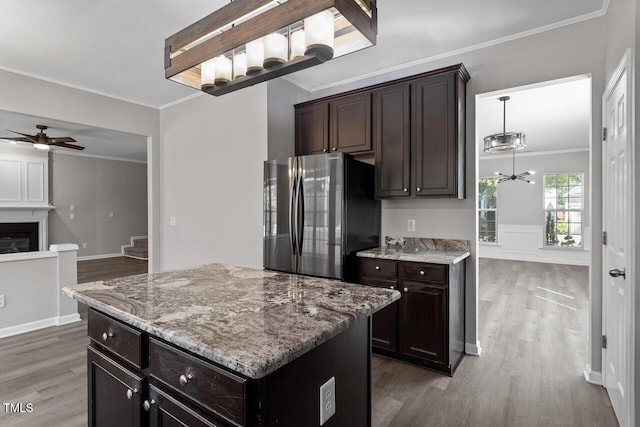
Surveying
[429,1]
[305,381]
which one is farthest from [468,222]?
[305,381]

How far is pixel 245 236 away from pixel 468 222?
7.51 feet

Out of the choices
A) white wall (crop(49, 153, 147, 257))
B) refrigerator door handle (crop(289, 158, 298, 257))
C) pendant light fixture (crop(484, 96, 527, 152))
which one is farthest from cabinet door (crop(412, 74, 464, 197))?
white wall (crop(49, 153, 147, 257))

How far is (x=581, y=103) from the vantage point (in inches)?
179

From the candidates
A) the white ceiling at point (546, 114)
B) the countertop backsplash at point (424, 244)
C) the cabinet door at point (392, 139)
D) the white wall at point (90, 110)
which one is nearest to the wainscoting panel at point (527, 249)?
the white ceiling at point (546, 114)

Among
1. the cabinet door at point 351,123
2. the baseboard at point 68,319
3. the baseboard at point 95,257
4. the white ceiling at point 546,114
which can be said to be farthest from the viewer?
the baseboard at point 95,257

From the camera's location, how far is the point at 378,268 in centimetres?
286

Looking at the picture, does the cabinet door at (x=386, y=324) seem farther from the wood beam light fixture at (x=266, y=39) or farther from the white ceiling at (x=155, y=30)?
the white ceiling at (x=155, y=30)

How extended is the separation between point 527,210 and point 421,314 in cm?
691

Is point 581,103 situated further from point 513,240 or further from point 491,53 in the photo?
point 513,240

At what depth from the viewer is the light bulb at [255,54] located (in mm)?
1498

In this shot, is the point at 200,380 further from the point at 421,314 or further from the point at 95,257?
the point at 95,257

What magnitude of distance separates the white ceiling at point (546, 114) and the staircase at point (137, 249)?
7976 mm

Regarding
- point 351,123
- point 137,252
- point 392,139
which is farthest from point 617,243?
point 137,252

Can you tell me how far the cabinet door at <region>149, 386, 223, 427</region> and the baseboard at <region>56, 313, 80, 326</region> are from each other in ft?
11.3
